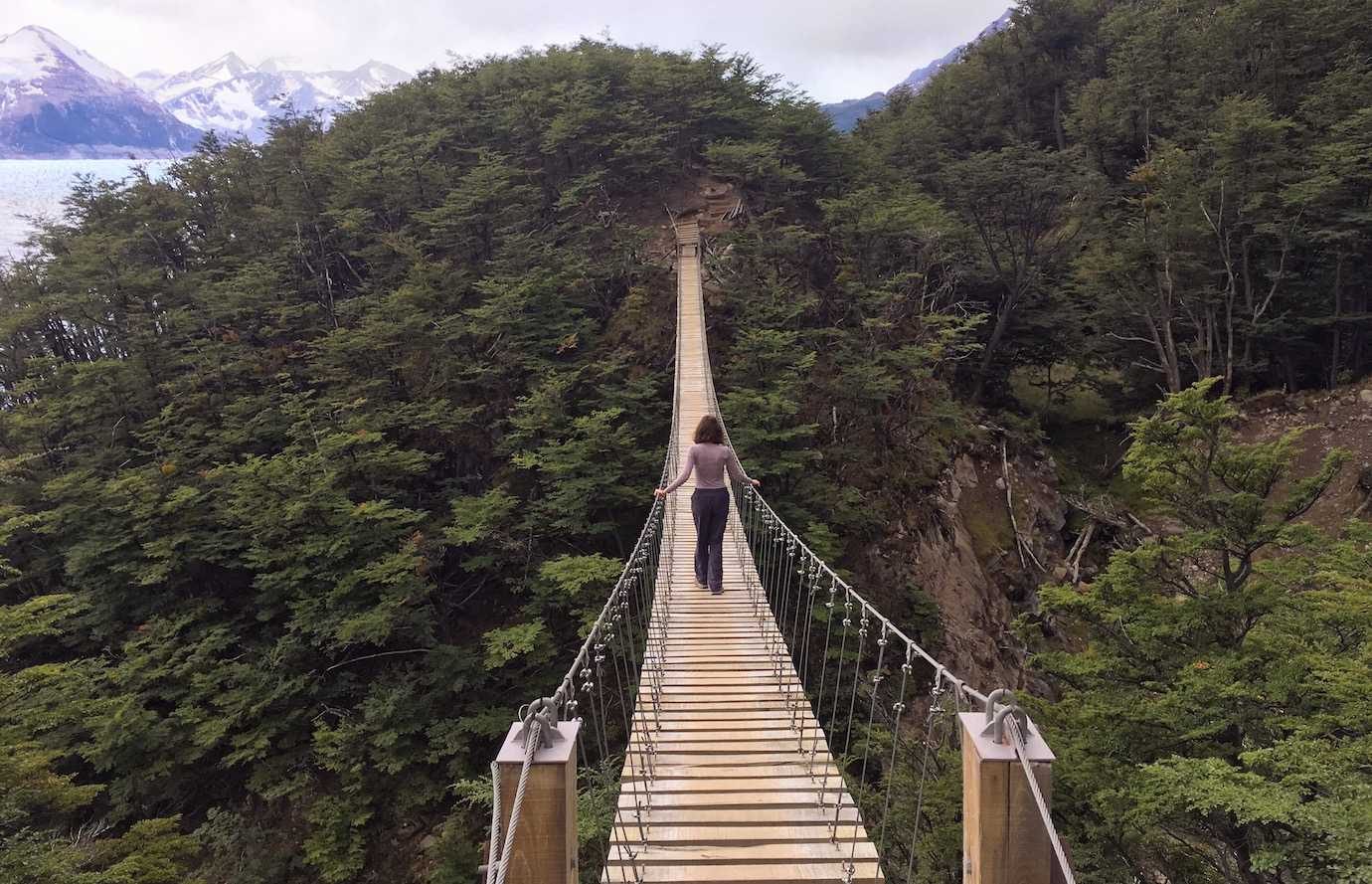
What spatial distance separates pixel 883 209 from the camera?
9.98 metres

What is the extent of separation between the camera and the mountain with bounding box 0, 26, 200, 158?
44.3 meters

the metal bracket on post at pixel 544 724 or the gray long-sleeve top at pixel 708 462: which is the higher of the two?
the gray long-sleeve top at pixel 708 462

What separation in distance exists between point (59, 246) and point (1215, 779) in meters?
18.4

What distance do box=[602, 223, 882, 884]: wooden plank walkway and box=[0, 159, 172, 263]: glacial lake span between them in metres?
17.1

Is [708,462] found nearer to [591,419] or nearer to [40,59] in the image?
[591,419]

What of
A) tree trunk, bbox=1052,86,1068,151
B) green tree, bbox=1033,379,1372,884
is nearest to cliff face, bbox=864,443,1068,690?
green tree, bbox=1033,379,1372,884

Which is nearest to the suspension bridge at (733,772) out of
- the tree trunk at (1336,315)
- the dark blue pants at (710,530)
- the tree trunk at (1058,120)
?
the dark blue pants at (710,530)

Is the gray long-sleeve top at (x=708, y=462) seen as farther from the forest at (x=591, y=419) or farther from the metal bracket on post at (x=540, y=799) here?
the forest at (x=591, y=419)

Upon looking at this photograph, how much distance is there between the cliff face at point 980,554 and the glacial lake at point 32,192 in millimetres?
17324

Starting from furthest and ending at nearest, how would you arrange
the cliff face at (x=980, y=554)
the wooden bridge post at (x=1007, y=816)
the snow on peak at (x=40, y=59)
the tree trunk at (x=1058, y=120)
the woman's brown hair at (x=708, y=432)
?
the snow on peak at (x=40, y=59) < the tree trunk at (x=1058, y=120) < the cliff face at (x=980, y=554) < the woman's brown hair at (x=708, y=432) < the wooden bridge post at (x=1007, y=816)

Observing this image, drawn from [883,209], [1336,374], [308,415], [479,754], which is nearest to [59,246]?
[308,415]

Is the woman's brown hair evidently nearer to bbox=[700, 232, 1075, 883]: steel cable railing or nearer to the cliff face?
bbox=[700, 232, 1075, 883]: steel cable railing

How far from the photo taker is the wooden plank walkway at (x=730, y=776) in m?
1.80

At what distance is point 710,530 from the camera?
11.8 ft
